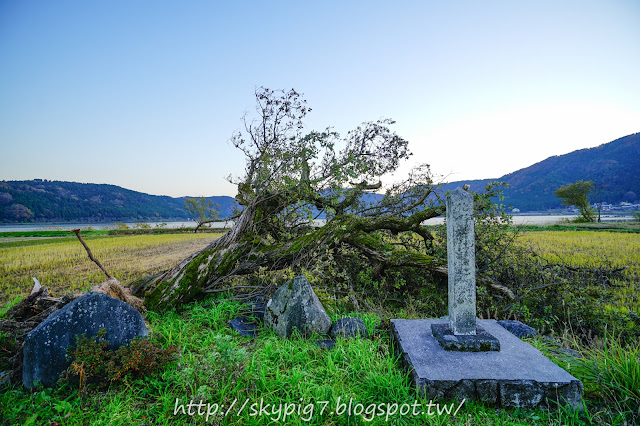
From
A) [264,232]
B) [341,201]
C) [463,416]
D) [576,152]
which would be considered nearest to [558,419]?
[463,416]

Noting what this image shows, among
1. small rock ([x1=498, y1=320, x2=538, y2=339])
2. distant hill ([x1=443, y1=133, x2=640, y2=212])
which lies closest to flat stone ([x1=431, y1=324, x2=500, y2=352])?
small rock ([x1=498, y1=320, x2=538, y2=339])

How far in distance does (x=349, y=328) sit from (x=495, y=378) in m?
2.18

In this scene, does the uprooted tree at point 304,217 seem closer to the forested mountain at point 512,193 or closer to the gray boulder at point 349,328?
the gray boulder at point 349,328

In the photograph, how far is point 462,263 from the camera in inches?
158

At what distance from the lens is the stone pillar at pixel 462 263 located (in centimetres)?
398

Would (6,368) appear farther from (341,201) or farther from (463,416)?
(341,201)

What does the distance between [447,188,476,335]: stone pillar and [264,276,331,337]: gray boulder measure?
213 cm

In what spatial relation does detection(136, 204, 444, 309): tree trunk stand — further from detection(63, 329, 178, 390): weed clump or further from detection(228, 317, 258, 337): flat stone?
detection(63, 329, 178, 390): weed clump

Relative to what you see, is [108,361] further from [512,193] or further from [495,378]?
[512,193]

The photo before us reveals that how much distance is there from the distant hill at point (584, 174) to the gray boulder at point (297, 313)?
109762mm

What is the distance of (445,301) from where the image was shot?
7438mm

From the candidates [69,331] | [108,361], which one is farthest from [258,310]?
[69,331]

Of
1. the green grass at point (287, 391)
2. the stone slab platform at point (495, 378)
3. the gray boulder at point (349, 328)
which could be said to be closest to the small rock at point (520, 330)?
the green grass at point (287, 391)

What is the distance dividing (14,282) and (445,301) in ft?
46.9
